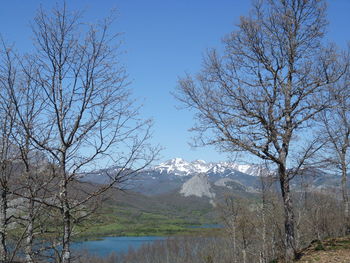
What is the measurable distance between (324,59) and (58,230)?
29.0ft

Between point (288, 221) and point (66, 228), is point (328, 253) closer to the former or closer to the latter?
point (288, 221)

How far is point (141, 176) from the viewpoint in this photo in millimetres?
6949

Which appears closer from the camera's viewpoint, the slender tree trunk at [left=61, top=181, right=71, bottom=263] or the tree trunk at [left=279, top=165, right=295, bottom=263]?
the slender tree trunk at [left=61, top=181, right=71, bottom=263]

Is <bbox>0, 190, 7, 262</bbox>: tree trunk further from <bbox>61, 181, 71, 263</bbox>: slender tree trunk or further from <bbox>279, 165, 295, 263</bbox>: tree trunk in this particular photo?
<bbox>279, 165, 295, 263</bbox>: tree trunk

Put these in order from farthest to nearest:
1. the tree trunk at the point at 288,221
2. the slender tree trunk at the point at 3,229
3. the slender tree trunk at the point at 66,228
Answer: the tree trunk at the point at 288,221
the slender tree trunk at the point at 3,229
the slender tree trunk at the point at 66,228

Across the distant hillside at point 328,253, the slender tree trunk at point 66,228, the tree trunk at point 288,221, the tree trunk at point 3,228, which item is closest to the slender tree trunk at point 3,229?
the tree trunk at point 3,228

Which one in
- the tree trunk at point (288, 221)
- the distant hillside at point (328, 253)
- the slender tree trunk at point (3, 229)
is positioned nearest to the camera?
the slender tree trunk at point (3, 229)

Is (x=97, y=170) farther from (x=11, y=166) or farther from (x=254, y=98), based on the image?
(x=254, y=98)

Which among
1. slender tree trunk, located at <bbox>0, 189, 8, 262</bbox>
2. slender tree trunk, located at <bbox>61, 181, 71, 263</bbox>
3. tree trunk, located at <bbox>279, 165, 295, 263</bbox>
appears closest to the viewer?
slender tree trunk, located at <bbox>61, 181, 71, 263</bbox>

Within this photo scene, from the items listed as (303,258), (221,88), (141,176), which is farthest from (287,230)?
(141,176)

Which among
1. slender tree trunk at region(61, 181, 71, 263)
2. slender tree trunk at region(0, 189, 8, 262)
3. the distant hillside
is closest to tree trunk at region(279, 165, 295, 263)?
the distant hillside

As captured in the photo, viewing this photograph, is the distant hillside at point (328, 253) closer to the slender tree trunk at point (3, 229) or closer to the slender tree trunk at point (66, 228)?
the slender tree trunk at point (66, 228)

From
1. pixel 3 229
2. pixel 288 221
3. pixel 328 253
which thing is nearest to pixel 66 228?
pixel 3 229

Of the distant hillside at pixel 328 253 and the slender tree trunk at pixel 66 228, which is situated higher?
the slender tree trunk at pixel 66 228
